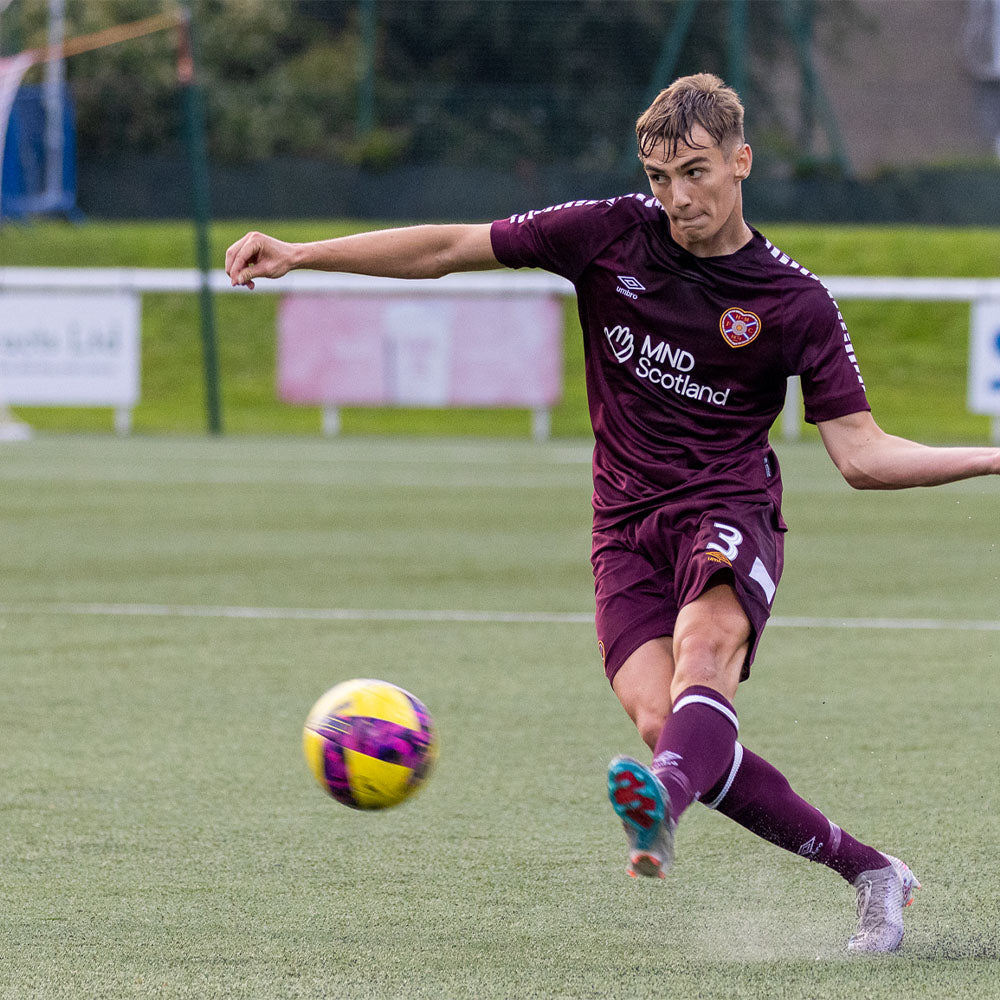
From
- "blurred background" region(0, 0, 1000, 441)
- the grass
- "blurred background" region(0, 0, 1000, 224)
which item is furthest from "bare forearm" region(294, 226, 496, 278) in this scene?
"blurred background" region(0, 0, 1000, 224)

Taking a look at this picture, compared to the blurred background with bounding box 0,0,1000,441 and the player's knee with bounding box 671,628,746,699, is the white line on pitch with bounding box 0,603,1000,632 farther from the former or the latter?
the blurred background with bounding box 0,0,1000,441

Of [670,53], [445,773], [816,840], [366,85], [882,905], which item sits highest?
[670,53]

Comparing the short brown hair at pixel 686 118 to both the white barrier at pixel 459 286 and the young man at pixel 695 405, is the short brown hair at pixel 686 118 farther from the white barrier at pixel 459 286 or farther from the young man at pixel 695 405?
the white barrier at pixel 459 286

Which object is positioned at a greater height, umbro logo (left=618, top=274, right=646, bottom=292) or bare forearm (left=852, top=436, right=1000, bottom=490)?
umbro logo (left=618, top=274, right=646, bottom=292)

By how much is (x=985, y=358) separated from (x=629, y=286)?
1490 cm

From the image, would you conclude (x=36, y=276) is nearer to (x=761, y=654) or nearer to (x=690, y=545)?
(x=761, y=654)

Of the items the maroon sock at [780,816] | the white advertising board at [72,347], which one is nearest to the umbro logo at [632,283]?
the maroon sock at [780,816]

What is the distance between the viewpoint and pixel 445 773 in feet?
18.2

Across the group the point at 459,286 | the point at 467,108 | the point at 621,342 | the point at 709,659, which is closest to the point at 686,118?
the point at 621,342

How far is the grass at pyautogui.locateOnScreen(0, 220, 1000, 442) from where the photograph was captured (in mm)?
21234

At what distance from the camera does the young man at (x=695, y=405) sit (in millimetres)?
3721

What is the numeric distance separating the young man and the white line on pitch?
4451 millimetres

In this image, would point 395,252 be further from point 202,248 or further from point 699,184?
point 202,248

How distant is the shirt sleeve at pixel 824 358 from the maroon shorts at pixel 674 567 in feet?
0.89
